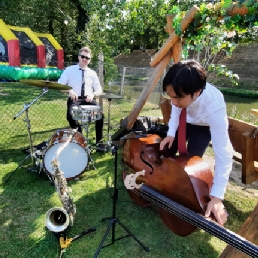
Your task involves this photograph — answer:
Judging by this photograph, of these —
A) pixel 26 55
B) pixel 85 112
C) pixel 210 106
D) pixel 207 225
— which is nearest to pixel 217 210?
pixel 207 225

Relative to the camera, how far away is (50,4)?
18.5 m

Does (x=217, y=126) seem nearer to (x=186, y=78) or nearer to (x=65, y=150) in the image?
(x=186, y=78)

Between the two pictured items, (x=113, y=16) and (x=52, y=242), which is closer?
(x=52, y=242)

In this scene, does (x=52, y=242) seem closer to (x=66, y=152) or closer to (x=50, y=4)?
(x=66, y=152)

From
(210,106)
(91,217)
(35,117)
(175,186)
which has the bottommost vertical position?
(91,217)

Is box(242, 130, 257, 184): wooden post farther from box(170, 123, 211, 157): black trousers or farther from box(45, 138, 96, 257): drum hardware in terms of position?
box(45, 138, 96, 257): drum hardware

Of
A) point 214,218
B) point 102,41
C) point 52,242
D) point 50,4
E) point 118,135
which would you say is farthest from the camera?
point 50,4

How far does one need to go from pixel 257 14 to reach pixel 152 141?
1.62 meters

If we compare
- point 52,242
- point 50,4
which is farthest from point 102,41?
point 50,4

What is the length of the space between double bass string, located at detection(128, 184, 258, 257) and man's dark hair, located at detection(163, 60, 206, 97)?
2.48 feet

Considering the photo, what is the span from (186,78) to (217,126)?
482 mm

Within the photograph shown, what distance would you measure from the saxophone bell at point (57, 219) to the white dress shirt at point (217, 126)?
4.33 feet

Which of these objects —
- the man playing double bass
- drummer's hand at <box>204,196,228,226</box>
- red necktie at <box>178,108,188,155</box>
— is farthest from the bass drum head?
drummer's hand at <box>204,196,228,226</box>

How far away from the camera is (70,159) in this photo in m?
3.24
